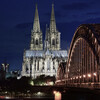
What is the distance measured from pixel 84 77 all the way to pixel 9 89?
66.5 metres

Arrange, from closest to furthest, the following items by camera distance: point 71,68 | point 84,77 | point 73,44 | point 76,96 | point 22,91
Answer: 1. point 84,77
2. point 73,44
3. point 71,68
4. point 76,96
5. point 22,91

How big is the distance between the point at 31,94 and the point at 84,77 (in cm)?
6450

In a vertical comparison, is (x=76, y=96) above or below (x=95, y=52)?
below

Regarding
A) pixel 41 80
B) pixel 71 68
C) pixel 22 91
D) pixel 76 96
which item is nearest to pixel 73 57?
pixel 71 68

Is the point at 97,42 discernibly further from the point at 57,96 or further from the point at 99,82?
the point at 57,96

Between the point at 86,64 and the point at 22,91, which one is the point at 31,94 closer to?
the point at 22,91

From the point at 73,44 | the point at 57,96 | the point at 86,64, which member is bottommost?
the point at 57,96

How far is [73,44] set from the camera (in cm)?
7119

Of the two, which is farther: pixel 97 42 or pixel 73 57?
pixel 73 57

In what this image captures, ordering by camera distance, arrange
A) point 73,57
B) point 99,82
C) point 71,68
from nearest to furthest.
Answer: point 99,82
point 73,57
point 71,68

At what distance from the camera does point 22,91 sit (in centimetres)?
11862

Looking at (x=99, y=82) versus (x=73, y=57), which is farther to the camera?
(x=73, y=57)

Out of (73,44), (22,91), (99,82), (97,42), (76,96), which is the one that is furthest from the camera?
(22,91)

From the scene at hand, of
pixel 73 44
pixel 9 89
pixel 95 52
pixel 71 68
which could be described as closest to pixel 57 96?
pixel 71 68
